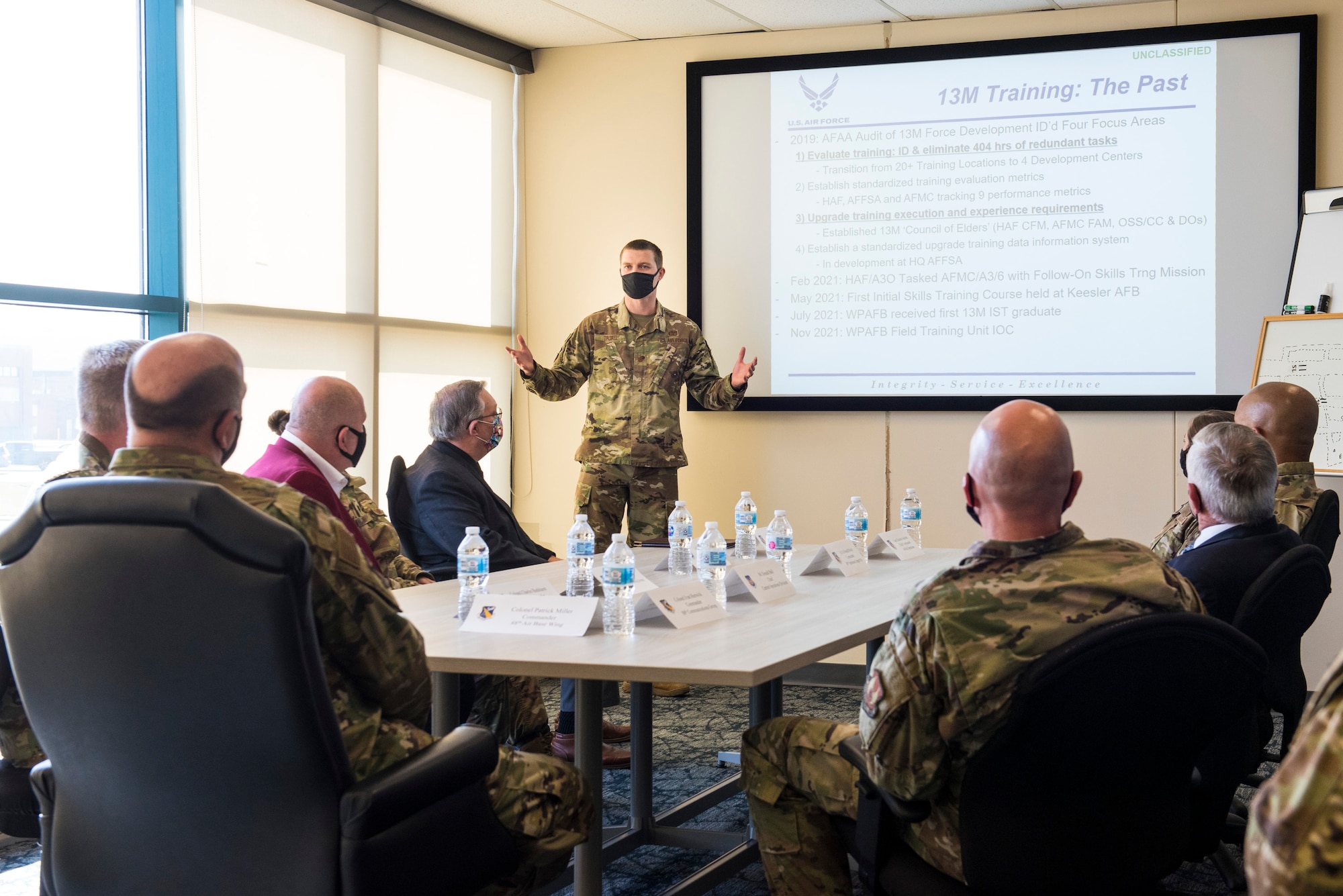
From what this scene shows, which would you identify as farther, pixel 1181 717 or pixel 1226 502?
pixel 1226 502

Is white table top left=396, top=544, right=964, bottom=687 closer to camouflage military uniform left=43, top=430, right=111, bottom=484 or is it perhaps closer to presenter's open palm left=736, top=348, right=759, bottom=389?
camouflage military uniform left=43, top=430, right=111, bottom=484

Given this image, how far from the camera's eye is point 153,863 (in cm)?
153

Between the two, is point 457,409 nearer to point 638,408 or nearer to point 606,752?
point 606,752

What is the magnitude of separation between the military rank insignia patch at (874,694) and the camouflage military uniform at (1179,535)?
1.61 metres

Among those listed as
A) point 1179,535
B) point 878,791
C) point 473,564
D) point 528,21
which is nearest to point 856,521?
point 1179,535

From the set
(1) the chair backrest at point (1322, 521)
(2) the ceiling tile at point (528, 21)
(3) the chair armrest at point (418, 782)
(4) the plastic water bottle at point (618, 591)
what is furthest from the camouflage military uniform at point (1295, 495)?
(2) the ceiling tile at point (528, 21)

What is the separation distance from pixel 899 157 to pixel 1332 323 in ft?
6.15

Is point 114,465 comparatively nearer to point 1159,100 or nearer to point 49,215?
point 49,215

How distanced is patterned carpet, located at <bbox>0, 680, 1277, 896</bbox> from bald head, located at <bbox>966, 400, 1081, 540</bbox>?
135 centimetres

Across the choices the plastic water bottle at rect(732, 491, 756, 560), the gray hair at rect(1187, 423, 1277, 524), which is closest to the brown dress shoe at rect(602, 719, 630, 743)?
the plastic water bottle at rect(732, 491, 756, 560)

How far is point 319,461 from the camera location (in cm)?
277

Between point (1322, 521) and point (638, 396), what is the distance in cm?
272

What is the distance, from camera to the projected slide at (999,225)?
4.77 m

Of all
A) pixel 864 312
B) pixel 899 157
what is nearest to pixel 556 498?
pixel 864 312
